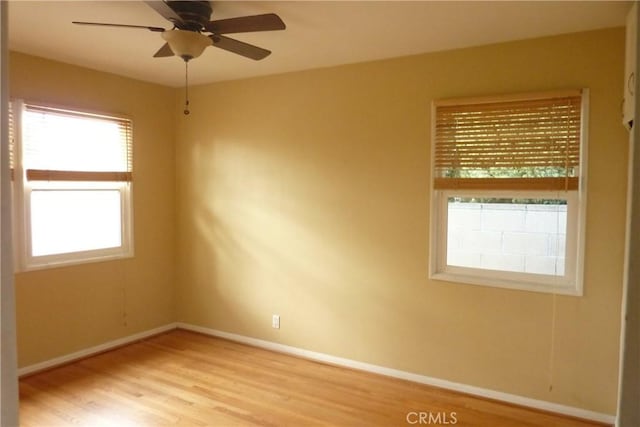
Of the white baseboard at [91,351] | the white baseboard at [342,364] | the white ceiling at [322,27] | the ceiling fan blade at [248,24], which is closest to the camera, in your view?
the ceiling fan blade at [248,24]

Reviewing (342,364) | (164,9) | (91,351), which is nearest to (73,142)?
(91,351)

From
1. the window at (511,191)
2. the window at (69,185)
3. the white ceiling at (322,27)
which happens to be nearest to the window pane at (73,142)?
the window at (69,185)

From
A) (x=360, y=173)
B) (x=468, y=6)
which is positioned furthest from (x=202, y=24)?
(x=360, y=173)

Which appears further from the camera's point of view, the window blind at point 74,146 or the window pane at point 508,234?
the window blind at point 74,146

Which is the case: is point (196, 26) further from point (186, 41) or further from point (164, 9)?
point (164, 9)

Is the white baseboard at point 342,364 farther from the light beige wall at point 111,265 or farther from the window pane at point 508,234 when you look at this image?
the window pane at point 508,234

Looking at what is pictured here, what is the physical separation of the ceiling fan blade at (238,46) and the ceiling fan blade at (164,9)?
0.76 ft

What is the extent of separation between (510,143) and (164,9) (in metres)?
2.26

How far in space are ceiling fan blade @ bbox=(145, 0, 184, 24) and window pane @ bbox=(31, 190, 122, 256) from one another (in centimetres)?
206

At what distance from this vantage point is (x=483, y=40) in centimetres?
298

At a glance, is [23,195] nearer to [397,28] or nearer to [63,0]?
[63,0]

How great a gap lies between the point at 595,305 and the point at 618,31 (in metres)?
1.68

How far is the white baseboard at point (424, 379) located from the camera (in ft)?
9.39

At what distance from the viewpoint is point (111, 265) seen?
4.02 metres
